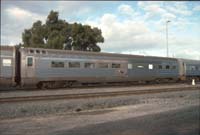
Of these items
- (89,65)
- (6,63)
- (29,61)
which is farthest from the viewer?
(89,65)

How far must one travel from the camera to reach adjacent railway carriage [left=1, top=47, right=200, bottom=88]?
78.7 feet

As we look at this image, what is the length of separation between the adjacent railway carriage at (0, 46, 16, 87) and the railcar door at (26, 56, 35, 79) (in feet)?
3.31

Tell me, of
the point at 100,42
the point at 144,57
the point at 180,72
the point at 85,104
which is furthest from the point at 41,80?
the point at 100,42

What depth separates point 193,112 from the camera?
41.1 feet

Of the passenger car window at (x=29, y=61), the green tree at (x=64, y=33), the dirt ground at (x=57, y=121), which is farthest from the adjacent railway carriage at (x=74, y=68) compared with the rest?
the green tree at (x=64, y=33)

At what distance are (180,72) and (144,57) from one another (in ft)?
24.7

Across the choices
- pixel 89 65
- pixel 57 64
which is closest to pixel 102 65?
pixel 89 65

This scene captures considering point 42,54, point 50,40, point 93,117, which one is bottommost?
point 93,117

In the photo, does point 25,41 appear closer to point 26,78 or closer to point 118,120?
point 26,78

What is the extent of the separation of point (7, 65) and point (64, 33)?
3430cm

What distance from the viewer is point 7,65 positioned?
77.3 feet

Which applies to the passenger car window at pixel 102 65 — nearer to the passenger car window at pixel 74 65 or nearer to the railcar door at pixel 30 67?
the passenger car window at pixel 74 65

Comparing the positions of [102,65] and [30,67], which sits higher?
[102,65]

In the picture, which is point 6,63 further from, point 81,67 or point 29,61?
point 81,67
